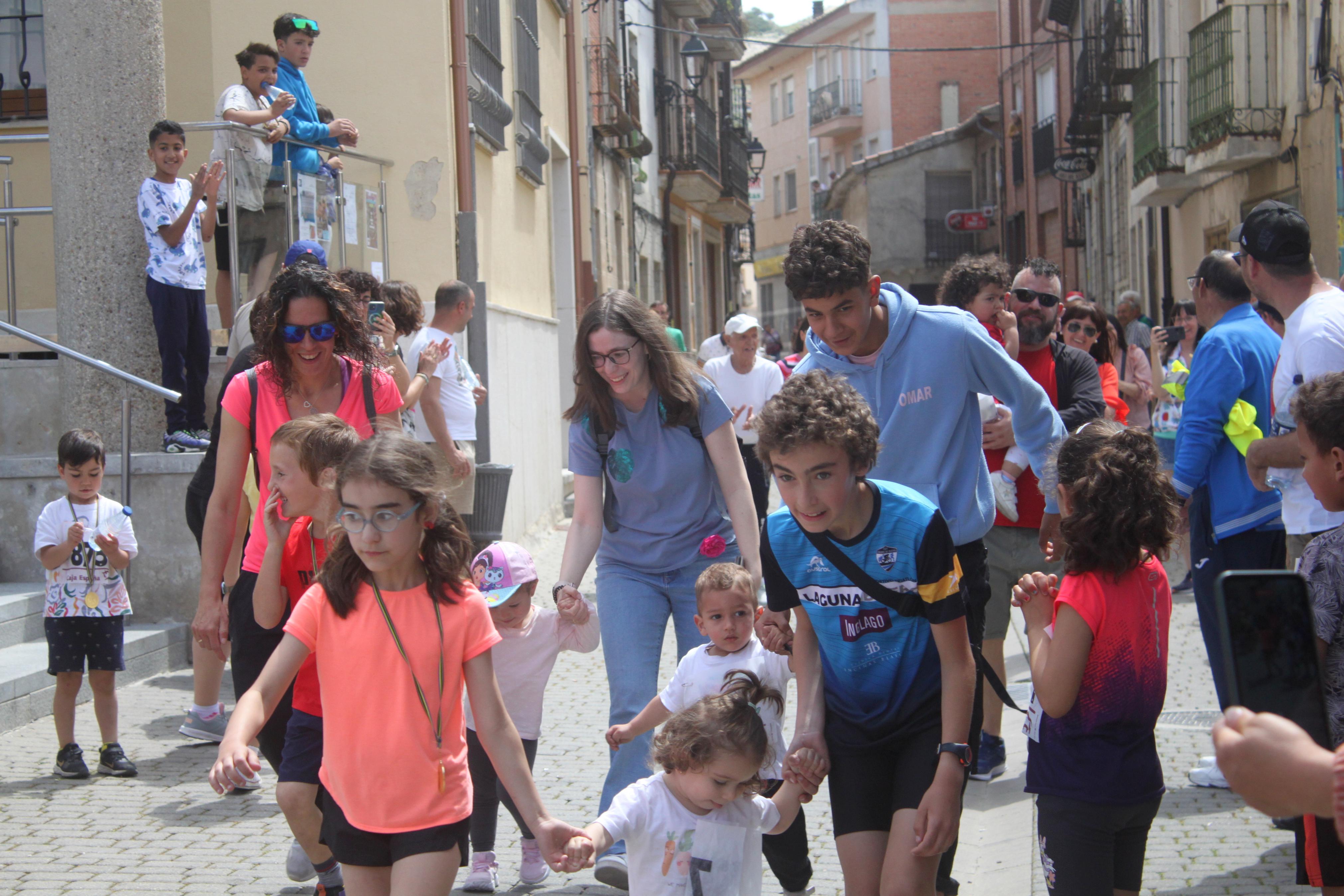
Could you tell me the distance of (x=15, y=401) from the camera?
31.1 ft

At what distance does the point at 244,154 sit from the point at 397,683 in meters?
6.75

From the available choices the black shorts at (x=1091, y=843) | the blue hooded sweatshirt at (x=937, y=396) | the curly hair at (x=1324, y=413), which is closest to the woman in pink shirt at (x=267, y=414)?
the blue hooded sweatshirt at (x=937, y=396)

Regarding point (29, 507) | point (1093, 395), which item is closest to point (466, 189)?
point (29, 507)

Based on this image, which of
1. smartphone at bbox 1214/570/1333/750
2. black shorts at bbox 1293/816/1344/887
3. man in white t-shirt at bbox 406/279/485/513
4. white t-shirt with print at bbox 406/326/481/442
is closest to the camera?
smartphone at bbox 1214/570/1333/750

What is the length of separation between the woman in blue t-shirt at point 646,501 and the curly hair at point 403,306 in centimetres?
317

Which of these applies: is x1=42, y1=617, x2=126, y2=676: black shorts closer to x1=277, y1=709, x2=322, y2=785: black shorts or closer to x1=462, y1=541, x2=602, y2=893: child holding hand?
x1=462, y1=541, x2=602, y2=893: child holding hand

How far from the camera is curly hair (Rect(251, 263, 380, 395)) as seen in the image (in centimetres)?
431

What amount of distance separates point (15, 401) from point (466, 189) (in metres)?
3.79

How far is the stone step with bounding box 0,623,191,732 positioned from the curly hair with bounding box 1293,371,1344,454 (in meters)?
5.28

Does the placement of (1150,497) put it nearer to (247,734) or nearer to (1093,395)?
(247,734)

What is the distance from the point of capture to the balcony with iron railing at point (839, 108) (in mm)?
53406

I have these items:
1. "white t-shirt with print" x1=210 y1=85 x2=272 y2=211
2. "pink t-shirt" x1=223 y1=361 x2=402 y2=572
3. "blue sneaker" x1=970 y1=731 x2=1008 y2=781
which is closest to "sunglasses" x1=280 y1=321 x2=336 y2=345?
"pink t-shirt" x1=223 y1=361 x2=402 y2=572

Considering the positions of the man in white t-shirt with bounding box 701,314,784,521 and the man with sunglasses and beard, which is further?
the man in white t-shirt with bounding box 701,314,784,521

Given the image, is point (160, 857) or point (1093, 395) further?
point (1093, 395)
